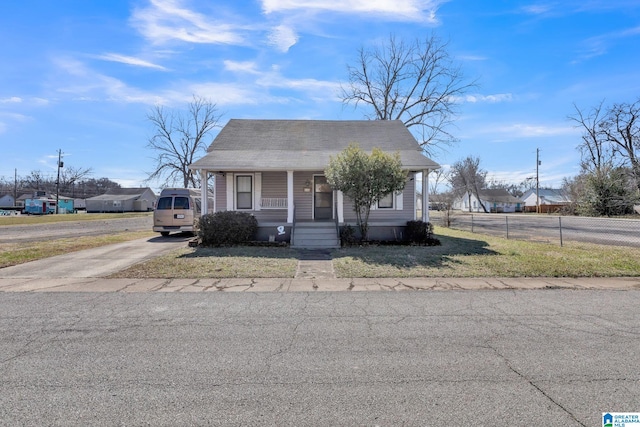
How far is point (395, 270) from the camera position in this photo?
313 inches

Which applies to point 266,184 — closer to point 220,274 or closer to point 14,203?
point 220,274

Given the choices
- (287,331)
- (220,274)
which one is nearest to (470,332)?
(287,331)

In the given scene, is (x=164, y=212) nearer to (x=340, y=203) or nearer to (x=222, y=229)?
(x=222, y=229)

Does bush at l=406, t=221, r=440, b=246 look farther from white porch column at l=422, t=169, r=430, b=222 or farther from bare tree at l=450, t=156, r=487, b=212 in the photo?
bare tree at l=450, t=156, r=487, b=212

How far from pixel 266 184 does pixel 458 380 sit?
1254 centimetres

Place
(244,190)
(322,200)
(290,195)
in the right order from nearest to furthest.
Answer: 1. (290,195)
2. (244,190)
3. (322,200)

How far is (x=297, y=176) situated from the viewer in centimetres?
1481

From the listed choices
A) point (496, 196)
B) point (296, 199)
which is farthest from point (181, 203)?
point (496, 196)

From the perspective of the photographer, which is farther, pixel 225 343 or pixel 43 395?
pixel 225 343

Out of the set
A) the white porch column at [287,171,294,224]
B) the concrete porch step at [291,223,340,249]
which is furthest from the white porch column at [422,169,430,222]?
the white porch column at [287,171,294,224]

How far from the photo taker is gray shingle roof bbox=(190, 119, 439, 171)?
518 inches

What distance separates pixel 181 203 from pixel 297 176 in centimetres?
626

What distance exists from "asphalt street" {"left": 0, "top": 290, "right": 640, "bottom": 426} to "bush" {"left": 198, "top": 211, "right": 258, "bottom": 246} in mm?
6183

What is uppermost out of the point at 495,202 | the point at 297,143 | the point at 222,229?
the point at 297,143
